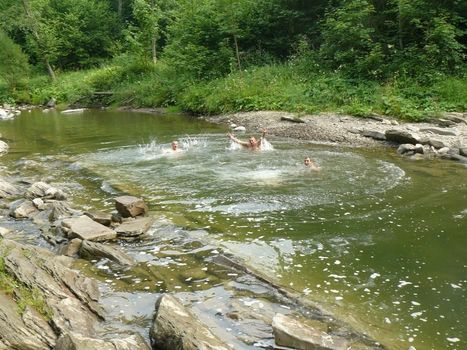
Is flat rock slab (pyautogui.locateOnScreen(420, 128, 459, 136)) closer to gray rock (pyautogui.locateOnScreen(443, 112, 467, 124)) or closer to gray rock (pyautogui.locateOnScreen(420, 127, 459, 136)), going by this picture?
gray rock (pyautogui.locateOnScreen(420, 127, 459, 136))

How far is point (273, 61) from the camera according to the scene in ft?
93.5

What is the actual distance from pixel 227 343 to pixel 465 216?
20.4ft

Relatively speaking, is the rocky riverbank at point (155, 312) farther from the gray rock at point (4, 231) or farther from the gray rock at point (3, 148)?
the gray rock at point (3, 148)

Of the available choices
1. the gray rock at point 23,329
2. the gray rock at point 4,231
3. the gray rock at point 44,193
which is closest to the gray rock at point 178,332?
the gray rock at point 23,329

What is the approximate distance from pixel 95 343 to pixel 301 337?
213 cm

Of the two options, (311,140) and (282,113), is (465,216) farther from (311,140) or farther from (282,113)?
(282,113)

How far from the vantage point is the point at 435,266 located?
7.23 meters

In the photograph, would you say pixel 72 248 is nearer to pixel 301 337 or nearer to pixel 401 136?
pixel 301 337

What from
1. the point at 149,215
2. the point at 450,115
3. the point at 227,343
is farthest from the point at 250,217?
the point at 450,115

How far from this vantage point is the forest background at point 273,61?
787 inches

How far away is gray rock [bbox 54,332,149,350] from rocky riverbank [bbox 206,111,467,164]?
11605mm

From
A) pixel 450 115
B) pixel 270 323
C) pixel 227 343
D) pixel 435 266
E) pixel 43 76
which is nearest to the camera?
pixel 227 343

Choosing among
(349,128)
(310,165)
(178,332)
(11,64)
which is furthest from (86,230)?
(11,64)

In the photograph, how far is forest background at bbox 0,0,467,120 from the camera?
20000mm
